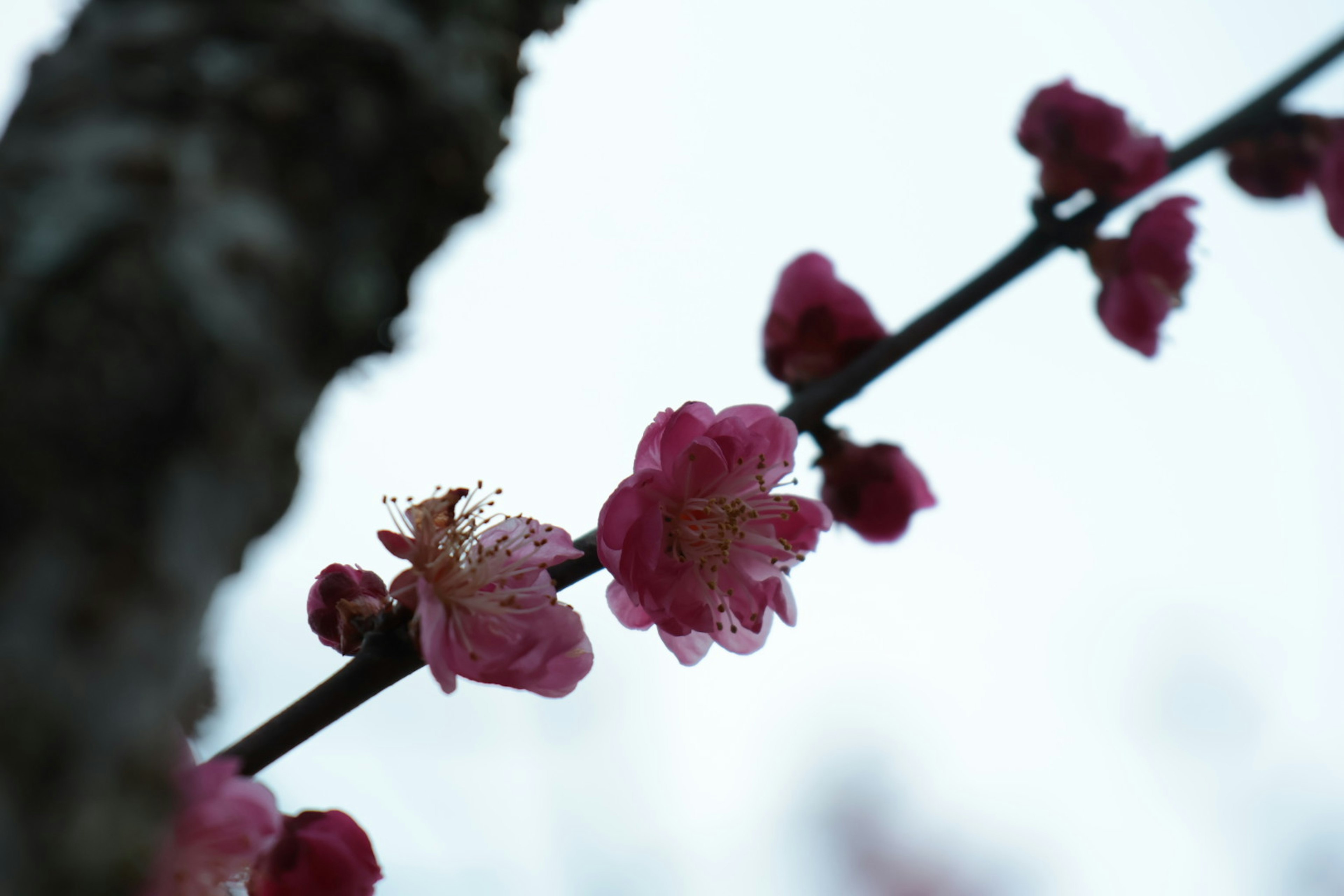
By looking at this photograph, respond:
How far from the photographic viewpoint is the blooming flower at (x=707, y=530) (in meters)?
0.93

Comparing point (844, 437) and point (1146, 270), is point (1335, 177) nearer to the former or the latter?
point (1146, 270)

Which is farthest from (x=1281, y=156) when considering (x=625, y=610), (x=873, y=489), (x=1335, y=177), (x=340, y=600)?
(x=340, y=600)

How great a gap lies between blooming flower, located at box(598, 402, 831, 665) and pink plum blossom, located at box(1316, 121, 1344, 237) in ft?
2.32

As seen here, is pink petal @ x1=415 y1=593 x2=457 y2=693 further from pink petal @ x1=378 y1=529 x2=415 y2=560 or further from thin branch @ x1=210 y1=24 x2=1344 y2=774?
pink petal @ x1=378 y1=529 x2=415 y2=560

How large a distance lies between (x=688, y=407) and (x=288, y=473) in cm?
65

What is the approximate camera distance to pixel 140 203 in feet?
1.27

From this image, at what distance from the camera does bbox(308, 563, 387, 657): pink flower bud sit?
932 millimetres

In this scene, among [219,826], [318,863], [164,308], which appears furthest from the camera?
[318,863]

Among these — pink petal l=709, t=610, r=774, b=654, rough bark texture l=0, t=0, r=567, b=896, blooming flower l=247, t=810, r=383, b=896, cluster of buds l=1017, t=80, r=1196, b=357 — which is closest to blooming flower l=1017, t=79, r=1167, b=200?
cluster of buds l=1017, t=80, r=1196, b=357

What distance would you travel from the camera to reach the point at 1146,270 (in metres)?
1.09

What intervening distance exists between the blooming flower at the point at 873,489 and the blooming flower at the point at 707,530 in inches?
1.3

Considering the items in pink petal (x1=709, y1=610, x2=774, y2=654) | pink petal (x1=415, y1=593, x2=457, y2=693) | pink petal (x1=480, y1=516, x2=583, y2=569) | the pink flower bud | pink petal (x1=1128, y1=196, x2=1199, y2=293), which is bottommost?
pink petal (x1=709, y1=610, x2=774, y2=654)

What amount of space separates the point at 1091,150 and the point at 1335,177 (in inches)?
12.9

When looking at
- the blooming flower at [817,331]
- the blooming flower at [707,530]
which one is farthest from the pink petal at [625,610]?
the blooming flower at [817,331]
